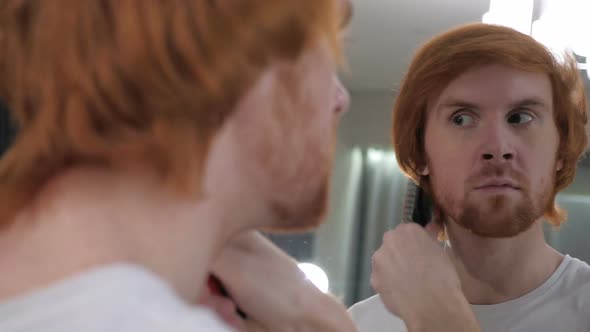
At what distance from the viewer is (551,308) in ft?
2.63

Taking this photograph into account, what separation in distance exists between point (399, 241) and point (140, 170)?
0.49 m

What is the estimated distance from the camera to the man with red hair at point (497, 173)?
2.63 feet

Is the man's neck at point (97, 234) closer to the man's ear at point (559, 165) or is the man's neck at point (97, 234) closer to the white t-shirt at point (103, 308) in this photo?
the white t-shirt at point (103, 308)

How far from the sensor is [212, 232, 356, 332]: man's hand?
53cm

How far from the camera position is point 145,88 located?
1.10 ft

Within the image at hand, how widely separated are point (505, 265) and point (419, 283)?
178 millimetres

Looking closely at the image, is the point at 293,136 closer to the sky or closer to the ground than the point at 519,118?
closer to the sky

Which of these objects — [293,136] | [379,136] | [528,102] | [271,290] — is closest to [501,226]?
[528,102]

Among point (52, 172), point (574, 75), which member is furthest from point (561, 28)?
point (52, 172)

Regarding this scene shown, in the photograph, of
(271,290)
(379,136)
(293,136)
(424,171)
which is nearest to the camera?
(293,136)

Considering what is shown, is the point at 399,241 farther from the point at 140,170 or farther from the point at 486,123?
the point at 140,170

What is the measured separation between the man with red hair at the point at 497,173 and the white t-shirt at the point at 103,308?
485 millimetres

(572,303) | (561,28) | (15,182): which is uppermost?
(15,182)

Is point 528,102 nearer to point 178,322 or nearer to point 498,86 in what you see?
Answer: point 498,86
